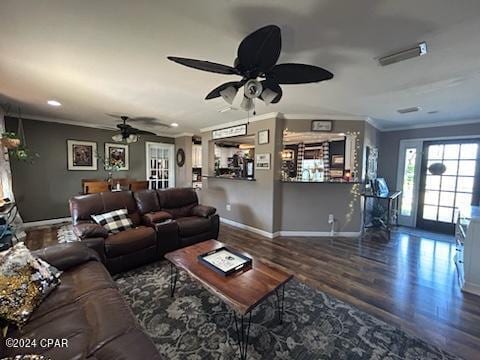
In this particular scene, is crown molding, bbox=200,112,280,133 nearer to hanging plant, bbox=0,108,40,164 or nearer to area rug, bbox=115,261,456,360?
area rug, bbox=115,261,456,360

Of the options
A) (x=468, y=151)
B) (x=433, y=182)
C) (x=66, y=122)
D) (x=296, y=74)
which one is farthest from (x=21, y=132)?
(x=468, y=151)

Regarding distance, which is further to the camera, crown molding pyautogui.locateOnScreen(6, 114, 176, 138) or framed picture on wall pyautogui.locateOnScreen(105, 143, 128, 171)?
framed picture on wall pyautogui.locateOnScreen(105, 143, 128, 171)

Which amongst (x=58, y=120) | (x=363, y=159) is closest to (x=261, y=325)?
(x=363, y=159)

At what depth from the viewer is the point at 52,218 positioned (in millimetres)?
4777

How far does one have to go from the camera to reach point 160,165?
6758 mm

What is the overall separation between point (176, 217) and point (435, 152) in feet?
18.2

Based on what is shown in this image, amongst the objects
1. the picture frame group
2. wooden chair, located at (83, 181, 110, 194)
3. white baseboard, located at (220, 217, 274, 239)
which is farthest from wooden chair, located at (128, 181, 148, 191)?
white baseboard, located at (220, 217, 274, 239)

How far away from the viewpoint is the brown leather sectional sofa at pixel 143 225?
8.09ft

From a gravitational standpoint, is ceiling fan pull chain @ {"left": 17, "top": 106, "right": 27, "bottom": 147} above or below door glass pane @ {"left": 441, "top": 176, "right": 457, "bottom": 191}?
above

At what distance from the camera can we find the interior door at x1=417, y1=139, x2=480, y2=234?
13.8 feet

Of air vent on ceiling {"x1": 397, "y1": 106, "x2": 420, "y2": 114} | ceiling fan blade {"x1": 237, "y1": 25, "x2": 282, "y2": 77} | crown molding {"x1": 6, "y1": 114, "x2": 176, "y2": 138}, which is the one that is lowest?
ceiling fan blade {"x1": 237, "y1": 25, "x2": 282, "y2": 77}

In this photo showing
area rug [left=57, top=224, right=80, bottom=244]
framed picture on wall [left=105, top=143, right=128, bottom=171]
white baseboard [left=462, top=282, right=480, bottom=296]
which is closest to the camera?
white baseboard [left=462, top=282, right=480, bottom=296]

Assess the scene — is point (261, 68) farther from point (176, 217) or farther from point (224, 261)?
point (176, 217)

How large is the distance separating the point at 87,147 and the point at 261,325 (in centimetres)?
561
